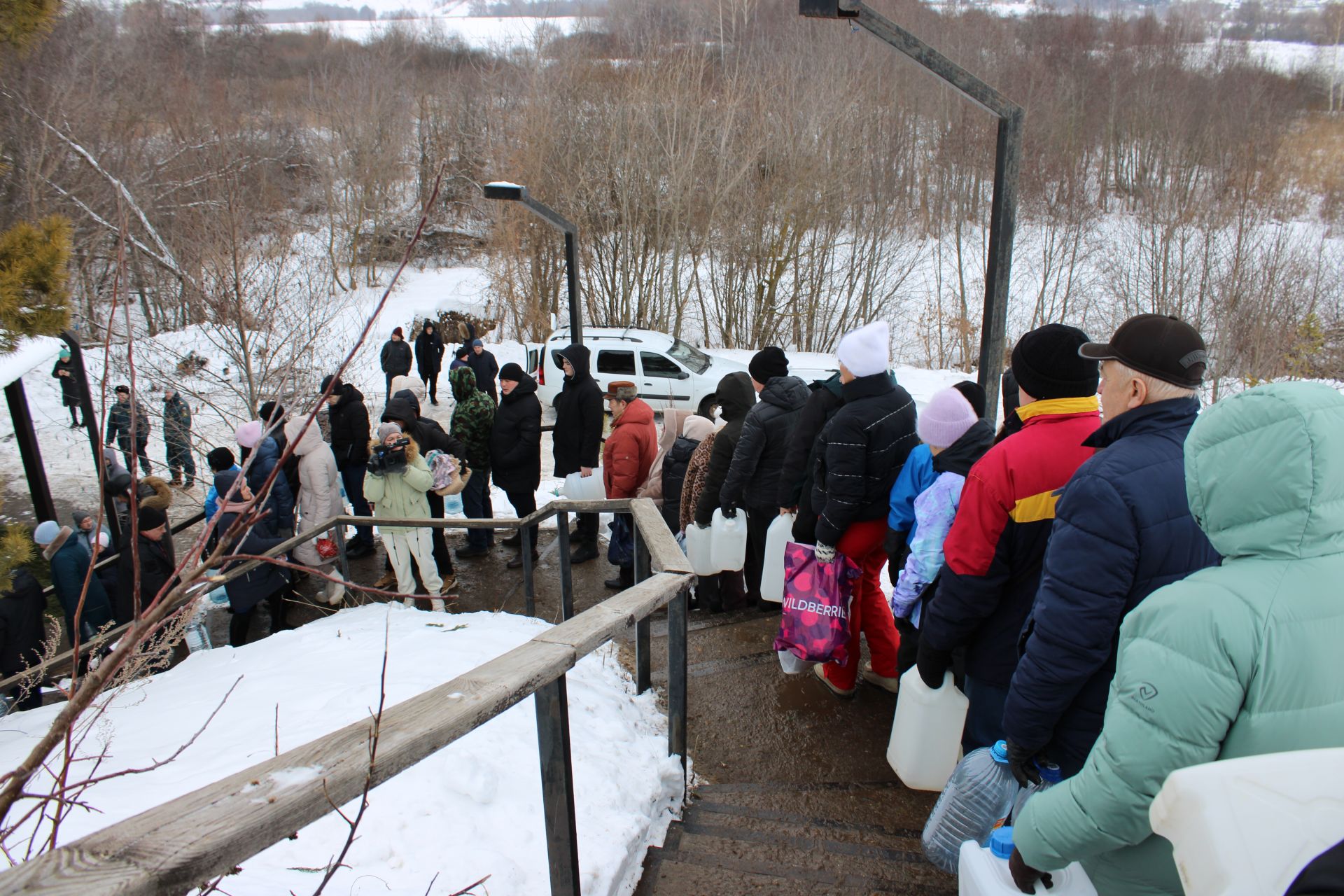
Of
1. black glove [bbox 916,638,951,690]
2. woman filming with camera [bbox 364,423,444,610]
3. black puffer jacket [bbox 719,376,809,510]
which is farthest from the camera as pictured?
woman filming with camera [bbox 364,423,444,610]

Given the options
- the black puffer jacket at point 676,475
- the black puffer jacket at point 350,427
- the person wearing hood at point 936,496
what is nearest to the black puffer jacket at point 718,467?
the black puffer jacket at point 676,475

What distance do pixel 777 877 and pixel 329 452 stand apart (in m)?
5.11

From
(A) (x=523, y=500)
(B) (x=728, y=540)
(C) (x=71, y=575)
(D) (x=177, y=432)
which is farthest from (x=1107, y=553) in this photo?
(D) (x=177, y=432)

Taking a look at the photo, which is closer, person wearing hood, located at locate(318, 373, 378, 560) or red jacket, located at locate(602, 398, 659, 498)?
red jacket, located at locate(602, 398, 659, 498)

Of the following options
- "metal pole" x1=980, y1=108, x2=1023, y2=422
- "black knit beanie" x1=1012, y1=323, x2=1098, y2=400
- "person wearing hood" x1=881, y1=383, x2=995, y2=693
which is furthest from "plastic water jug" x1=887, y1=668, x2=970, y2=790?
"metal pole" x1=980, y1=108, x2=1023, y2=422

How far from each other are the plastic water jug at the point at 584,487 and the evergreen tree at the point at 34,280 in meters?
3.69

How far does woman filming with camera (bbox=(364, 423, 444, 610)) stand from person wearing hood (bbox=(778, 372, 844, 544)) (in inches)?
118

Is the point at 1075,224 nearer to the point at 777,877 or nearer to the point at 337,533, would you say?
the point at 337,533

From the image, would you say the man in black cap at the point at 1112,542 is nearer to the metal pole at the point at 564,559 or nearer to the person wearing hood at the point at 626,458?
the metal pole at the point at 564,559

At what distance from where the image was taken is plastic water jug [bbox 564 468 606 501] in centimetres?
680

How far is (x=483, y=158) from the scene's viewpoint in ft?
84.8

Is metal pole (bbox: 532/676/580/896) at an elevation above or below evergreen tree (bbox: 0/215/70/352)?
below

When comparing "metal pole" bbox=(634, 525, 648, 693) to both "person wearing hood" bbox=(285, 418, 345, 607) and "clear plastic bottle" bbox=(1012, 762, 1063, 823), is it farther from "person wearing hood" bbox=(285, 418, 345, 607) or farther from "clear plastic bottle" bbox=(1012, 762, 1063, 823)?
"person wearing hood" bbox=(285, 418, 345, 607)

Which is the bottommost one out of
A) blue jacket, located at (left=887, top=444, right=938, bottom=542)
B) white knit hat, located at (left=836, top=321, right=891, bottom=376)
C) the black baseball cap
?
blue jacket, located at (left=887, top=444, right=938, bottom=542)
